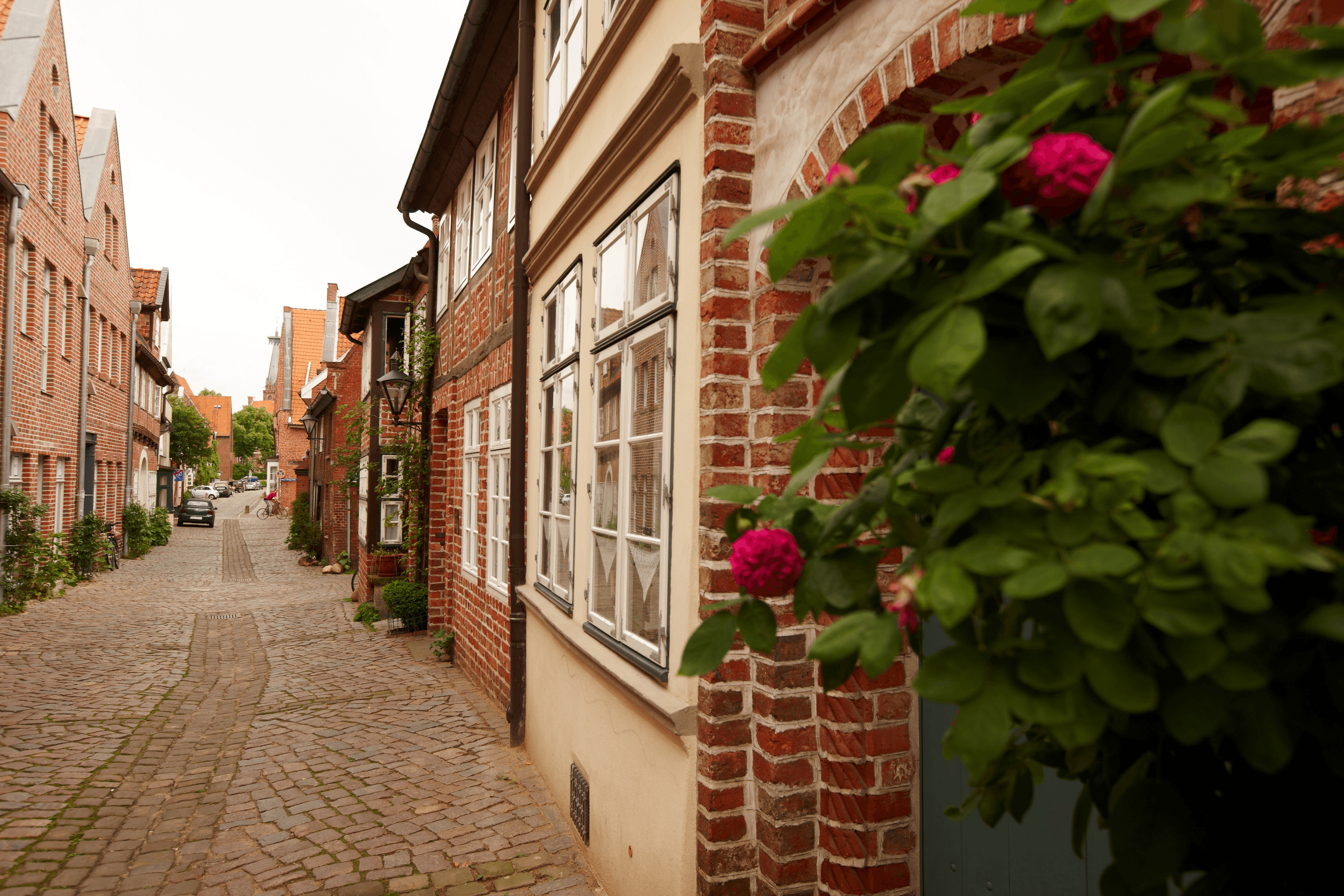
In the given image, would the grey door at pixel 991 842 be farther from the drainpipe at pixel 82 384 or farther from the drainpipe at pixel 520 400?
the drainpipe at pixel 82 384

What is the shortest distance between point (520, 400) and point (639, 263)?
2825 millimetres

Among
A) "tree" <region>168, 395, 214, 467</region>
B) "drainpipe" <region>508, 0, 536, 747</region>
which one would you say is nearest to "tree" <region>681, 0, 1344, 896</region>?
"drainpipe" <region>508, 0, 536, 747</region>

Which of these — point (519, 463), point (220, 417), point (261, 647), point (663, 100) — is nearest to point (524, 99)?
point (519, 463)

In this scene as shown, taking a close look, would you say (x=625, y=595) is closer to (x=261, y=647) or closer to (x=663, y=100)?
(x=663, y=100)

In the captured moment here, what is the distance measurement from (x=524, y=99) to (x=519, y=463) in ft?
9.30

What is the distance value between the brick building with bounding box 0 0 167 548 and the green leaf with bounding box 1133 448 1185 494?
1629 cm

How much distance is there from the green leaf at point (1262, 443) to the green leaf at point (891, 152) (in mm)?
379

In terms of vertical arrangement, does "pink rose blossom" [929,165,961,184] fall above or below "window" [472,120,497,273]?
below

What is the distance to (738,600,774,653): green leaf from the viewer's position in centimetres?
107

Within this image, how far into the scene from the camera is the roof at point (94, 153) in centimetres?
1909

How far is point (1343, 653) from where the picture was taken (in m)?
0.78

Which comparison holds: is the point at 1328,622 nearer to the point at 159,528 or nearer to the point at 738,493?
the point at 738,493

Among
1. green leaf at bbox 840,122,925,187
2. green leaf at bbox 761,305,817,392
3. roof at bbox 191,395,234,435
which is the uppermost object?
roof at bbox 191,395,234,435

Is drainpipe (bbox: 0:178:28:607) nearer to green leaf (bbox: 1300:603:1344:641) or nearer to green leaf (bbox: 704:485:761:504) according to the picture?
green leaf (bbox: 704:485:761:504)
